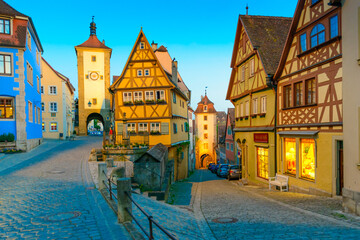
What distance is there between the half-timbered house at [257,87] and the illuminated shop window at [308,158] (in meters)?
2.93

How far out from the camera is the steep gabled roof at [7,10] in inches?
853

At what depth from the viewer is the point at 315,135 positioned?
13.4 metres

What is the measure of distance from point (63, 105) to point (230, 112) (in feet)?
84.9

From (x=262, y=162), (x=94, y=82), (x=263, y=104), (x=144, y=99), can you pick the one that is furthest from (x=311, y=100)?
(x=94, y=82)

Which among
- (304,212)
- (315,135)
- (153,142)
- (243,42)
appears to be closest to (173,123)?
(153,142)

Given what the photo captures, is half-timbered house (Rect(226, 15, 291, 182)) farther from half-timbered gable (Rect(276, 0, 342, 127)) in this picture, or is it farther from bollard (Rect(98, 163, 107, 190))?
bollard (Rect(98, 163, 107, 190))

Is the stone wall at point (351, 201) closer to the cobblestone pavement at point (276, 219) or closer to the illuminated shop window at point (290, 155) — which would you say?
the cobblestone pavement at point (276, 219)

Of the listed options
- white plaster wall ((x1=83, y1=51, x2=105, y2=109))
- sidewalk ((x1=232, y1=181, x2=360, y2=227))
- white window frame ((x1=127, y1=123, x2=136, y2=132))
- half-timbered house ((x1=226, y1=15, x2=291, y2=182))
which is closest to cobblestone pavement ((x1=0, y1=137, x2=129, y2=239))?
sidewalk ((x1=232, y1=181, x2=360, y2=227))

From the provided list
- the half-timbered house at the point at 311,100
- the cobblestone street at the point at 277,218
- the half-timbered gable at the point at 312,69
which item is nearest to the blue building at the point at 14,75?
the cobblestone street at the point at 277,218

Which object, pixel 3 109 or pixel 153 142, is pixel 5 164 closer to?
pixel 3 109

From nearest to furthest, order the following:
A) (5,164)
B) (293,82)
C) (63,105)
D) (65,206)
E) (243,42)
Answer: (65,206)
(293,82)
(5,164)
(243,42)
(63,105)

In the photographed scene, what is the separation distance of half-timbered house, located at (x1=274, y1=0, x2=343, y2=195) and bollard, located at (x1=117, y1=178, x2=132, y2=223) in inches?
379

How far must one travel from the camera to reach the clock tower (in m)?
45.0

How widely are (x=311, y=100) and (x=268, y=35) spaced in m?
8.24
